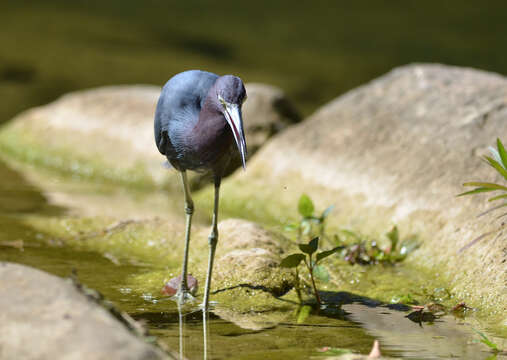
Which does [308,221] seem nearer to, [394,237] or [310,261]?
[394,237]

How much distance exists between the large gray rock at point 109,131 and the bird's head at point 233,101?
345cm

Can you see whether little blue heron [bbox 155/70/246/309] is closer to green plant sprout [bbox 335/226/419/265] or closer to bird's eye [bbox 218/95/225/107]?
bird's eye [bbox 218/95/225/107]

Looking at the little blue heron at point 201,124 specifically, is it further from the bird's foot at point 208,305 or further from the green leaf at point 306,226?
the green leaf at point 306,226

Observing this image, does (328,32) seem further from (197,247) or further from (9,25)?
(197,247)

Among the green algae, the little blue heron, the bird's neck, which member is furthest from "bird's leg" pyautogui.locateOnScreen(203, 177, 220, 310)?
the green algae

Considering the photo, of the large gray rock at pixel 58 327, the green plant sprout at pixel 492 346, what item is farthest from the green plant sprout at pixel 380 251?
the large gray rock at pixel 58 327

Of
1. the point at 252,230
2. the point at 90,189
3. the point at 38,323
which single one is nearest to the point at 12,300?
the point at 38,323

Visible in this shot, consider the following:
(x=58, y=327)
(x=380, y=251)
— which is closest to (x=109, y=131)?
(x=380, y=251)

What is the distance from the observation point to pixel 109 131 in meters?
7.47

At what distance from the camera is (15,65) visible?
11055mm

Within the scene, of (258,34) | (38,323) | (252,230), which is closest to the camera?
(38,323)

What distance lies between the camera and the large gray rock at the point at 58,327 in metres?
1.97

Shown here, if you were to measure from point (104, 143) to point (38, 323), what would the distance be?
18.0 feet

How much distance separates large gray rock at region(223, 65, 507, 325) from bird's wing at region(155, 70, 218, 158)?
5.10 feet
